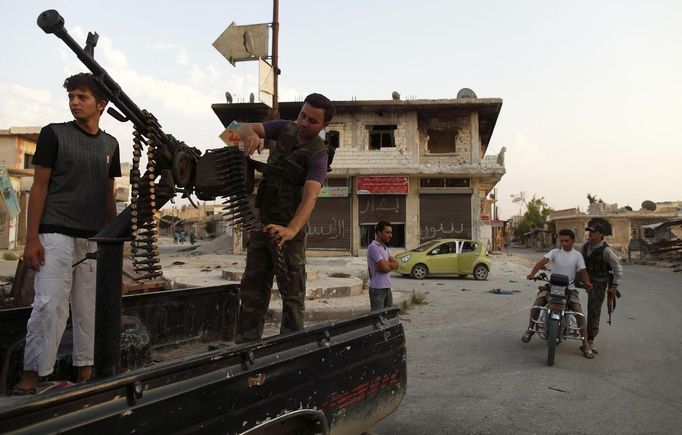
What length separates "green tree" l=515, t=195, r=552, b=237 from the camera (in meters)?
59.2

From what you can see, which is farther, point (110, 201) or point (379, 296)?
point (379, 296)

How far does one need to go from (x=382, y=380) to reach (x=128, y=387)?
1516 mm

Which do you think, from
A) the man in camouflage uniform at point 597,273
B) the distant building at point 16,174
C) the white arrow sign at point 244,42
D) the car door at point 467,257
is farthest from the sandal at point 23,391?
the distant building at point 16,174

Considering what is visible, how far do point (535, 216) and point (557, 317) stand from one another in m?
59.0

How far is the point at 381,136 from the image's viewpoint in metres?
25.3

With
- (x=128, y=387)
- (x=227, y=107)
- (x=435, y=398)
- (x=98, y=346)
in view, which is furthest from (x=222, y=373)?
(x=227, y=107)

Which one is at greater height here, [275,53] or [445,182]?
[275,53]

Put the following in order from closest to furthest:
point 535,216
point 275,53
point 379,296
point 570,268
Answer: point 570,268
point 379,296
point 275,53
point 535,216

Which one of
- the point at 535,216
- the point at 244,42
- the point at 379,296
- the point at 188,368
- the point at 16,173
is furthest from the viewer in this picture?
the point at 535,216

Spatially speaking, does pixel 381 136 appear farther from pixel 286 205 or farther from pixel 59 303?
pixel 59 303

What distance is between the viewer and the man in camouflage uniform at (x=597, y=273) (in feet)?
20.1

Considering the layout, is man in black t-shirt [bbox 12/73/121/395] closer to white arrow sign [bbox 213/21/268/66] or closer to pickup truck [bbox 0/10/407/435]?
pickup truck [bbox 0/10/407/435]

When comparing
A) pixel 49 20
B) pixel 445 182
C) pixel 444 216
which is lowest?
pixel 49 20

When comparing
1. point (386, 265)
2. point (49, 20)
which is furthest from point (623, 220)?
point (49, 20)
